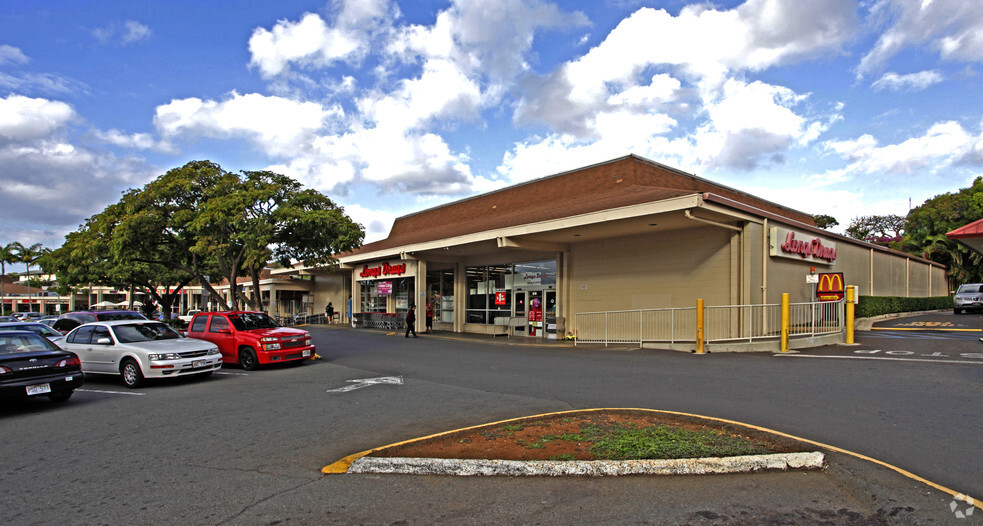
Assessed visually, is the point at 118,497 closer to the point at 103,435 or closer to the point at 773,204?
the point at 103,435

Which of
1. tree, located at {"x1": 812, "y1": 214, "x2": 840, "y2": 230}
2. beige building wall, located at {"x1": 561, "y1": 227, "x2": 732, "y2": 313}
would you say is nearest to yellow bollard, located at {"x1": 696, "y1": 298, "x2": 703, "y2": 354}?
beige building wall, located at {"x1": 561, "y1": 227, "x2": 732, "y2": 313}

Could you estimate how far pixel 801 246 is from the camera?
1867cm

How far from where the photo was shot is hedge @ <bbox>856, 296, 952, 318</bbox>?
22595 mm

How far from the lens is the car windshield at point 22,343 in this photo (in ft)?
32.6

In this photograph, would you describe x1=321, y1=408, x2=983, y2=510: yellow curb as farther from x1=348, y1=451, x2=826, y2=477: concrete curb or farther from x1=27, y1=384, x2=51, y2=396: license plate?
x1=27, y1=384, x2=51, y2=396: license plate

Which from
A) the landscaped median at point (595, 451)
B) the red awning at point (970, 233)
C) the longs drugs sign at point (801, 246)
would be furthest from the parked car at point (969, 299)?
the landscaped median at point (595, 451)

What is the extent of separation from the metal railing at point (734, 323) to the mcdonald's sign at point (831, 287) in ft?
0.72

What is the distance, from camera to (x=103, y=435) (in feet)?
25.0

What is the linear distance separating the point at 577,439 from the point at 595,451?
1.64 ft

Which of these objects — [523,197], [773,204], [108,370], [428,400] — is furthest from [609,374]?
[773,204]

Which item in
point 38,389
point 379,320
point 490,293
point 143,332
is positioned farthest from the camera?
point 379,320

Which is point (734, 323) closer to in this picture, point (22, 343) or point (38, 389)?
point (38, 389)

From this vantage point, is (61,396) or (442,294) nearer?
(61,396)

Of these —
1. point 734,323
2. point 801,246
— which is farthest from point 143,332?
point 801,246
